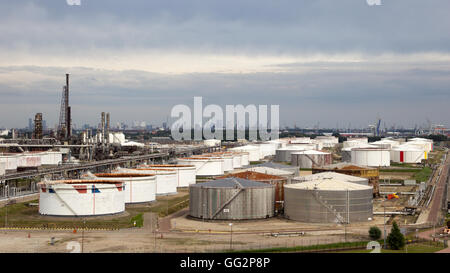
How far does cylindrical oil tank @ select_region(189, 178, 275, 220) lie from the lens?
60.9 metres

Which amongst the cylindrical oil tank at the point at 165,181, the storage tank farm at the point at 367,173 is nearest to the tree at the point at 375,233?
the storage tank farm at the point at 367,173

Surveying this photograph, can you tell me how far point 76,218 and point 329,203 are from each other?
87.0 feet

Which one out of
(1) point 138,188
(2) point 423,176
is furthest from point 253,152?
(1) point 138,188

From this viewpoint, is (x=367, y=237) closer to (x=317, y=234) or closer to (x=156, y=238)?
(x=317, y=234)

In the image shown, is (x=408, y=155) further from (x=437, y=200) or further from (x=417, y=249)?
(x=417, y=249)

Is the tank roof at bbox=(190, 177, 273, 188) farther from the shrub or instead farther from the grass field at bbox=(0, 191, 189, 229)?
the shrub

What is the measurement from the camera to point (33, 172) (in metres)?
84.0

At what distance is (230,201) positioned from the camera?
60.8 meters

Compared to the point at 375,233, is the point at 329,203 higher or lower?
higher

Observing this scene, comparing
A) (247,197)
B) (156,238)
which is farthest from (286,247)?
(247,197)

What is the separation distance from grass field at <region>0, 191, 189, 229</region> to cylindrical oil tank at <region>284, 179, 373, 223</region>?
15.3m

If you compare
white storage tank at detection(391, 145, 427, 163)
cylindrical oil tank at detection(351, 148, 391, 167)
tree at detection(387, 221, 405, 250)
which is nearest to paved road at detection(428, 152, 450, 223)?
tree at detection(387, 221, 405, 250)
